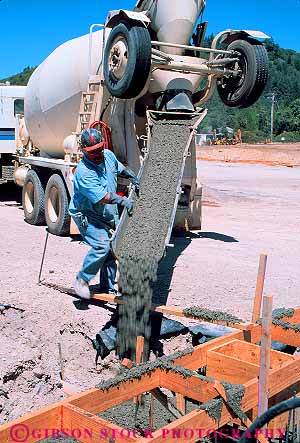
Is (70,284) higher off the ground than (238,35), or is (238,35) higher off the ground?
(238,35)

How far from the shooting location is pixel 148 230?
6754mm

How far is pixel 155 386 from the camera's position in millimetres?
3949

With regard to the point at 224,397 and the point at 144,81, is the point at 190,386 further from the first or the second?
the point at 144,81

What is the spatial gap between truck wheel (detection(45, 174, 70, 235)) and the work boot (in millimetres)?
3882

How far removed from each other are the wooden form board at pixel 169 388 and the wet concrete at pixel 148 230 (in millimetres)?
1178

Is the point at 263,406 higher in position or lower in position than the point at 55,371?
higher

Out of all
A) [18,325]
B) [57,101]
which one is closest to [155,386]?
[18,325]

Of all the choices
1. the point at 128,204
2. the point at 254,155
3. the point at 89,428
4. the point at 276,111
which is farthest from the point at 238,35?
the point at 276,111

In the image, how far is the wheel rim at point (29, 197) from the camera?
473 inches

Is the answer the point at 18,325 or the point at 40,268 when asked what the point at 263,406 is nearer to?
the point at 18,325

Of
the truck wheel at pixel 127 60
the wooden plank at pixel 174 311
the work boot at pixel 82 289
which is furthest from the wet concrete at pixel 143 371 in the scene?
the truck wheel at pixel 127 60

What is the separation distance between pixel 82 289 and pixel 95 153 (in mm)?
1413

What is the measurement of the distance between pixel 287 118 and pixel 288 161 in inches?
1312

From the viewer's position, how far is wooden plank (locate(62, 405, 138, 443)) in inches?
121
